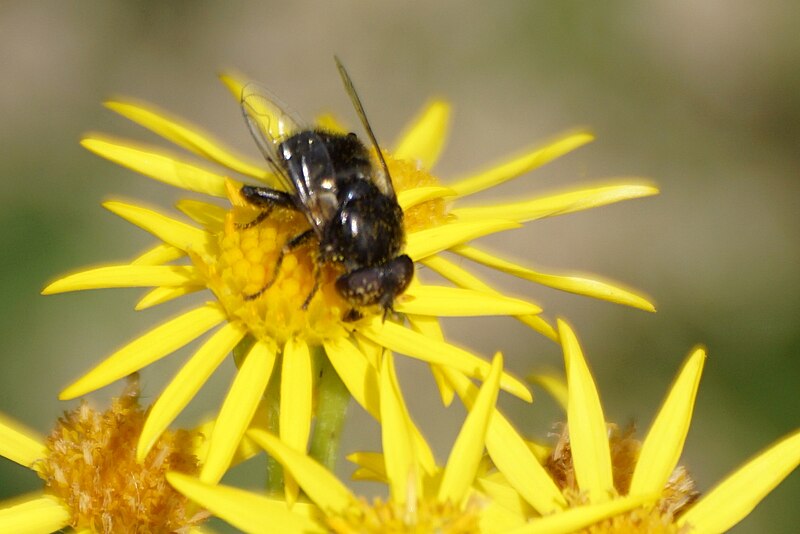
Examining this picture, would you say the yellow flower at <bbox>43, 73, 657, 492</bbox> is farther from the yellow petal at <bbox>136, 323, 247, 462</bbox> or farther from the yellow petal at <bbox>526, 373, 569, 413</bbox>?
the yellow petal at <bbox>526, 373, 569, 413</bbox>

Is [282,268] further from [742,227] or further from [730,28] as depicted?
[730,28]

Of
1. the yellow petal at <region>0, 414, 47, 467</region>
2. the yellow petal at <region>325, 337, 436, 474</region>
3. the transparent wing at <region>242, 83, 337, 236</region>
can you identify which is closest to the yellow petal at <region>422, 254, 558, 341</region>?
the transparent wing at <region>242, 83, 337, 236</region>

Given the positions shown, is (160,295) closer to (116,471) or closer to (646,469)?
(116,471)

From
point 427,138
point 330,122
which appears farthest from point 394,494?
point 427,138

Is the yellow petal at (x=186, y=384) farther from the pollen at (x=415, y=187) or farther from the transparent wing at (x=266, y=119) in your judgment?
the transparent wing at (x=266, y=119)

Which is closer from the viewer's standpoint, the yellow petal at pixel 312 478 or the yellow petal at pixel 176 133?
the yellow petal at pixel 312 478

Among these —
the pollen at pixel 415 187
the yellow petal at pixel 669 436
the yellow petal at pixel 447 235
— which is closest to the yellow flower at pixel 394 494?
the yellow petal at pixel 669 436

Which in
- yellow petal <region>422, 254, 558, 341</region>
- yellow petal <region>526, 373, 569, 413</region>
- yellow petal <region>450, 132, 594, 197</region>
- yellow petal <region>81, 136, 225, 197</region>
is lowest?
yellow petal <region>526, 373, 569, 413</region>
